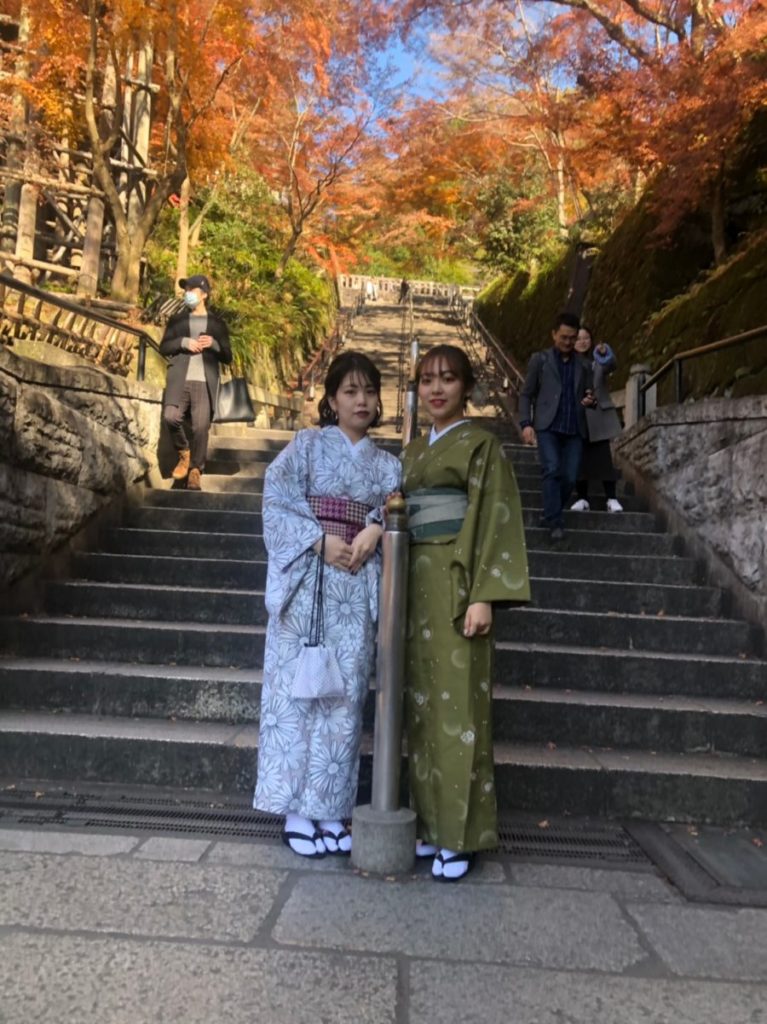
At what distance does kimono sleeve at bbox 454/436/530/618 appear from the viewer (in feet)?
9.06

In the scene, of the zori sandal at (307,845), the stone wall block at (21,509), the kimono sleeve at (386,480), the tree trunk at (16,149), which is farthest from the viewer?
the tree trunk at (16,149)

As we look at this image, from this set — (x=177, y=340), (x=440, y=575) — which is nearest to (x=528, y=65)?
(x=177, y=340)

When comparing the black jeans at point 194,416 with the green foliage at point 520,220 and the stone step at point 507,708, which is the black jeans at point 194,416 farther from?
the green foliage at point 520,220

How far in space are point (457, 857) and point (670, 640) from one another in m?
2.34

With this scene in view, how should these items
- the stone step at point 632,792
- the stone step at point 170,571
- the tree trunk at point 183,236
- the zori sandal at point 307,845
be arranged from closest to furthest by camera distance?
the zori sandal at point 307,845 → the stone step at point 632,792 → the stone step at point 170,571 → the tree trunk at point 183,236

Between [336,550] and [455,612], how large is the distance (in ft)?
1.60

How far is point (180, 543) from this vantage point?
5492mm

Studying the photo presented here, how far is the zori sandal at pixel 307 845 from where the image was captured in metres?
2.86

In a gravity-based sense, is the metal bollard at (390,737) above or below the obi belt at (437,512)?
below

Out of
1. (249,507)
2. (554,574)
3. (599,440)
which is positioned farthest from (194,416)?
(599,440)

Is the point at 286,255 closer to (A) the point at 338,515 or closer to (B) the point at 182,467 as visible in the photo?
(B) the point at 182,467

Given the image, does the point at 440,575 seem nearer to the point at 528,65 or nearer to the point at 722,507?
the point at 722,507

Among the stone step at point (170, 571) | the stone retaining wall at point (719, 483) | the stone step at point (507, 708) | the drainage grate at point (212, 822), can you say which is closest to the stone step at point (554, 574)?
the stone step at point (170, 571)

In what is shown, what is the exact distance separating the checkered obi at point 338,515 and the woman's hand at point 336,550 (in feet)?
0.15
